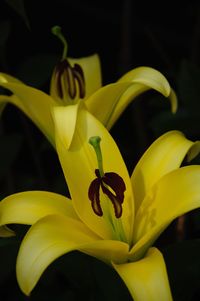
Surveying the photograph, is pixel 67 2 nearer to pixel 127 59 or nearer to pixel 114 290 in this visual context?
pixel 127 59

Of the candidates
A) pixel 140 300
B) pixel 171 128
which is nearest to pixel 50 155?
pixel 171 128

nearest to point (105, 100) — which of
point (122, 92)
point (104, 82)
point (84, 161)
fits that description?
point (122, 92)

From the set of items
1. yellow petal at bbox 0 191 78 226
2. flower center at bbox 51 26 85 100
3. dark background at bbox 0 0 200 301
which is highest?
flower center at bbox 51 26 85 100

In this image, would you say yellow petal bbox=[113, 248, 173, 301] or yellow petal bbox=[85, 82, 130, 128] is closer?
yellow petal bbox=[113, 248, 173, 301]

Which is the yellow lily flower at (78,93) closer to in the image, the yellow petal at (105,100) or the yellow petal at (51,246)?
the yellow petal at (105,100)

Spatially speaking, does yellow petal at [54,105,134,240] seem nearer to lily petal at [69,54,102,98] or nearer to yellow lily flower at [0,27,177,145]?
yellow lily flower at [0,27,177,145]

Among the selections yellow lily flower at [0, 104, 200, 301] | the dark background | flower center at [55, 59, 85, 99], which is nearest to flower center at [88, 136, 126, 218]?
yellow lily flower at [0, 104, 200, 301]

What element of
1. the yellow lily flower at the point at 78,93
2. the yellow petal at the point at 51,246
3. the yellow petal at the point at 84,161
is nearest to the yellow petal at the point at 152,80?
the yellow lily flower at the point at 78,93

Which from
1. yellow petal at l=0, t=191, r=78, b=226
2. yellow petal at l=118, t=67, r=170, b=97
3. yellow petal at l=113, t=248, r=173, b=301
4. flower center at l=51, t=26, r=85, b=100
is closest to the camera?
yellow petal at l=113, t=248, r=173, b=301

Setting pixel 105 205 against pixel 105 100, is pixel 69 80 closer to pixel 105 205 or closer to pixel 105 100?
pixel 105 100
